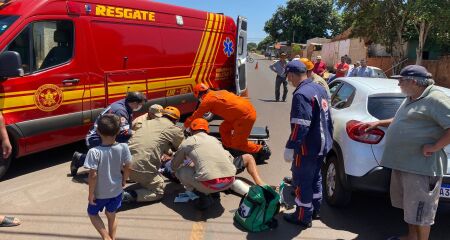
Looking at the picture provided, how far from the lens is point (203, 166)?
4672 mm

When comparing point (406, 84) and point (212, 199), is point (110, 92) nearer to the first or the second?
point (212, 199)

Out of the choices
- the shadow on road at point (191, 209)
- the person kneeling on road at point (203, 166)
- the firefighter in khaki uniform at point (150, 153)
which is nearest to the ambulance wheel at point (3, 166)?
the firefighter in khaki uniform at point (150, 153)

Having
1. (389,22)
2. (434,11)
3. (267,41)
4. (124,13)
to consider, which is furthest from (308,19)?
(124,13)

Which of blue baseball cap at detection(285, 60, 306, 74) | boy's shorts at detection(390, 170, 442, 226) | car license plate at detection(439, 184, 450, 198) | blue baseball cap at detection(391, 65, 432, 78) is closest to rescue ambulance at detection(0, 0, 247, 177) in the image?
blue baseball cap at detection(285, 60, 306, 74)

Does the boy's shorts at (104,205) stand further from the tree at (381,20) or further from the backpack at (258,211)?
the tree at (381,20)

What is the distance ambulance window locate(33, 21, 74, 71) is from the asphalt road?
1.51 m

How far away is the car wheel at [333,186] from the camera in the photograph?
4762mm

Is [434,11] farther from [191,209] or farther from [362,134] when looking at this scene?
[191,209]

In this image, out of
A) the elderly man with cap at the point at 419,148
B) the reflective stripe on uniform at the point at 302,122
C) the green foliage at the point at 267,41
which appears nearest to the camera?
the elderly man with cap at the point at 419,148

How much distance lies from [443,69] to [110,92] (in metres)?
19.0

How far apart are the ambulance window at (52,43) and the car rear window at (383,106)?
402cm

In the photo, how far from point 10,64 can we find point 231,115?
2871mm

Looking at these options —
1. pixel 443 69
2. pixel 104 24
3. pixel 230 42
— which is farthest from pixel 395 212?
pixel 443 69

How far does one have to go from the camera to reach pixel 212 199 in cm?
497
